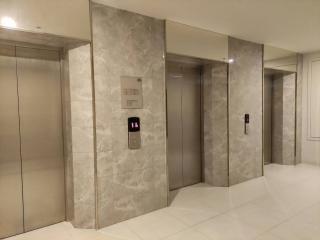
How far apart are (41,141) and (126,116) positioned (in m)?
1.17

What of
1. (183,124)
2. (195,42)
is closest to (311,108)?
(183,124)

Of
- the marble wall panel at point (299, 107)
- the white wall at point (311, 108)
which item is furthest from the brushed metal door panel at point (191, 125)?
the white wall at point (311, 108)

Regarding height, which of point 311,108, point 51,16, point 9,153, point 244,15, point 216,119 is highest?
point 244,15

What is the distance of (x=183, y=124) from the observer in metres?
4.84

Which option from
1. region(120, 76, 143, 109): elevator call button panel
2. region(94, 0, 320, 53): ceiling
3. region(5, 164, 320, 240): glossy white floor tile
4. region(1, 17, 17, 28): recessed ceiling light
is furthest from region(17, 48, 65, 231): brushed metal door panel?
region(94, 0, 320, 53): ceiling

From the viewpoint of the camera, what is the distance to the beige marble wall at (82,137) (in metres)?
3.13

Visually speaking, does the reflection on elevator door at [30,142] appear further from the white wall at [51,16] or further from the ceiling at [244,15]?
the ceiling at [244,15]

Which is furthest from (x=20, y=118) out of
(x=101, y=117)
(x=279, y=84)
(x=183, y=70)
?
(x=279, y=84)

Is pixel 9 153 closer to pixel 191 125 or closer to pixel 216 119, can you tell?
pixel 191 125

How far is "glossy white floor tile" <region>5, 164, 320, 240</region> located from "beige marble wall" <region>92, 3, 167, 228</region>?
0.29 metres

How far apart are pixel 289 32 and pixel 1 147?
202 inches

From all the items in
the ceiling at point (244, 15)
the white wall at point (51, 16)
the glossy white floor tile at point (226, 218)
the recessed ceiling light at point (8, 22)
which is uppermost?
the ceiling at point (244, 15)

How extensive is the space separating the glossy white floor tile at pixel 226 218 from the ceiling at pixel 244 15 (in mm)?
2957

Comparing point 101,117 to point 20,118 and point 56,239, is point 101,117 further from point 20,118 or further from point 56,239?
point 56,239
